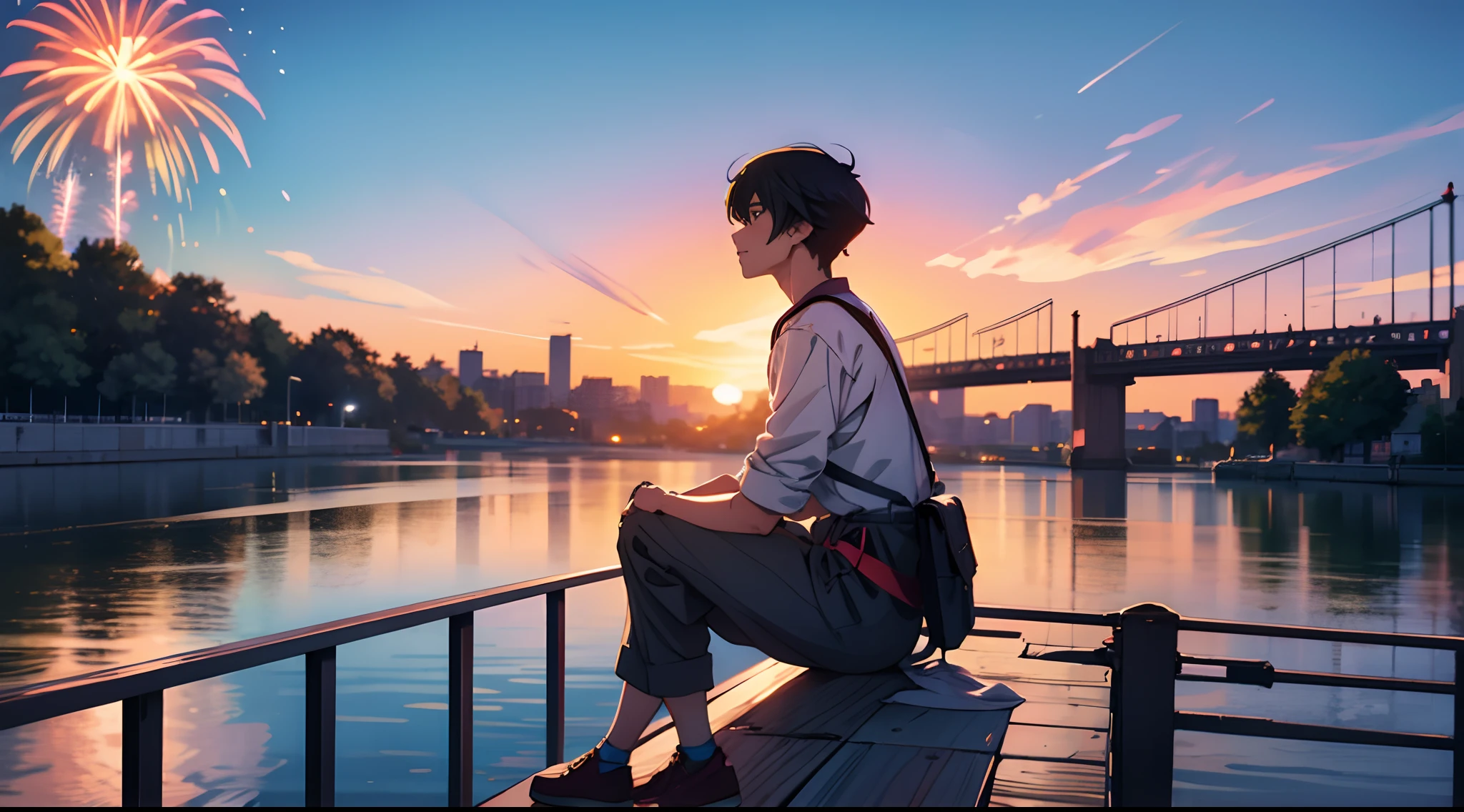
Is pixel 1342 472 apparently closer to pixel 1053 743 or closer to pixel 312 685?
pixel 1053 743

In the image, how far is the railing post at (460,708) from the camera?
2791mm

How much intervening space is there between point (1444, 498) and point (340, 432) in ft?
249

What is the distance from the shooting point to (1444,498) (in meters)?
41.8

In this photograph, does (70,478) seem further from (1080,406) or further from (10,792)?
(1080,406)

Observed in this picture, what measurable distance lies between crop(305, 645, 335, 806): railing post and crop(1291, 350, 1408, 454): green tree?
65.0 meters

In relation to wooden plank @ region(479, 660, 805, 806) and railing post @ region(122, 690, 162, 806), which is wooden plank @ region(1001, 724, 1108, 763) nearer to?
wooden plank @ region(479, 660, 805, 806)

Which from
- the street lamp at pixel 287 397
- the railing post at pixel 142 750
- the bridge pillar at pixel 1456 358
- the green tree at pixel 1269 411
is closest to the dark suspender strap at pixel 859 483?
the railing post at pixel 142 750

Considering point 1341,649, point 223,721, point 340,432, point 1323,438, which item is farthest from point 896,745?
point 340,432

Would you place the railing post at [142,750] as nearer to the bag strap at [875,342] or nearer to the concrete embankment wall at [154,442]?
the bag strap at [875,342]

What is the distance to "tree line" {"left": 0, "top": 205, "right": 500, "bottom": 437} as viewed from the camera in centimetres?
4741

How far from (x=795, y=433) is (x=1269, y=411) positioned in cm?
8252

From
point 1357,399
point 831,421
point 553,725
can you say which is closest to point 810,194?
point 831,421

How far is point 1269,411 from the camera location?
73438 mm

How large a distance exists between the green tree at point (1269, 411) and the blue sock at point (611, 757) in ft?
268
